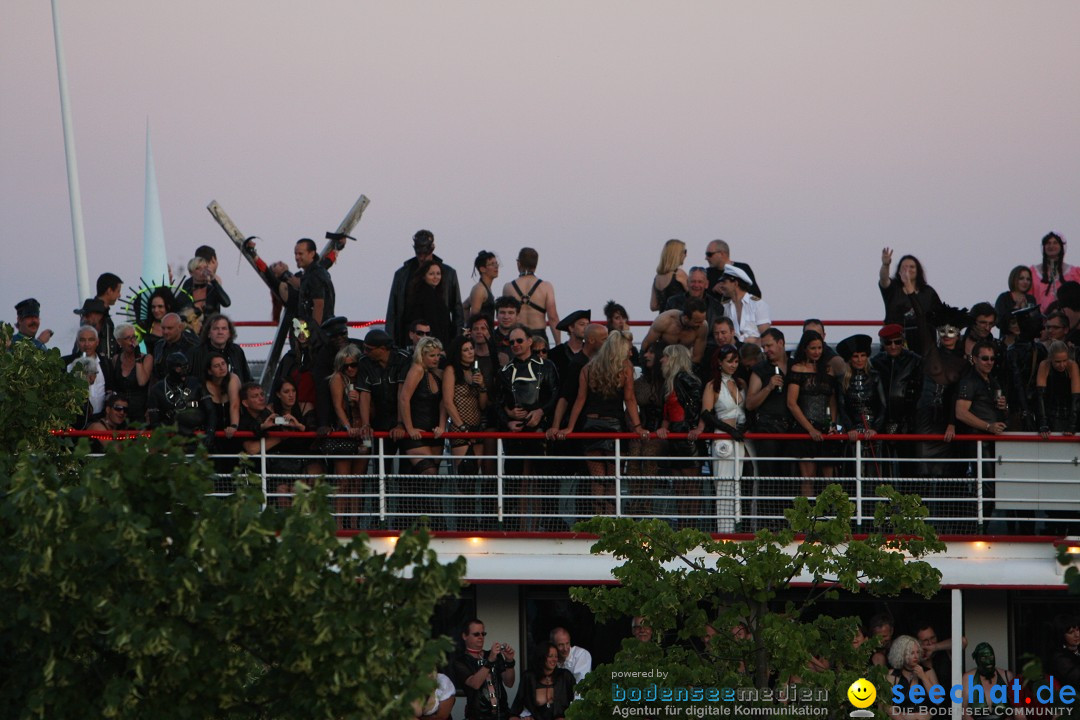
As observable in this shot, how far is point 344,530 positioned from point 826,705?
448cm

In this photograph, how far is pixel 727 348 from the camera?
1390cm

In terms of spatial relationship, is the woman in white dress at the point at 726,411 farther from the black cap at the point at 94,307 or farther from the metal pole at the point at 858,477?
the black cap at the point at 94,307

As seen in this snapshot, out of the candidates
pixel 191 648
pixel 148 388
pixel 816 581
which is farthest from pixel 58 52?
pixel 191 648

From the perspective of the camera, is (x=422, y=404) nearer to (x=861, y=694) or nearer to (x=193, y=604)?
(x=861, y=694)

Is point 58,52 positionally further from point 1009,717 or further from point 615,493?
point 1009,717

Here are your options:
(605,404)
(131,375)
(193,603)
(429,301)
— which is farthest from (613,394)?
(193,603)

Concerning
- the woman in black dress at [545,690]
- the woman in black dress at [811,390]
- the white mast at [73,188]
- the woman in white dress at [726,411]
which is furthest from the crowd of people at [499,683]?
the white mast at [73,188]

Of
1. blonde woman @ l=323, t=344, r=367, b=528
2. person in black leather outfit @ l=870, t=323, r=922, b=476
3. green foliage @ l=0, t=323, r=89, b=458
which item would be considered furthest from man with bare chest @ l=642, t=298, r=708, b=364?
green foliage @ l=0, t=323, r=89, b=458

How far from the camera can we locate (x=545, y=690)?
14.4 meters

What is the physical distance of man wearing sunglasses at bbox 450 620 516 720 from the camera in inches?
564

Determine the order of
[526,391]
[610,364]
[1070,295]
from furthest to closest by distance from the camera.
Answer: [1070,295] → [526,391] → [610,364]

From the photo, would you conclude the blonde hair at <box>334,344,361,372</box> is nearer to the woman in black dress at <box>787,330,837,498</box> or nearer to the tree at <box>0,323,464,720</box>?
the woman in black dress at <box>787,330,837,498</box>

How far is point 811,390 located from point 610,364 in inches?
65.8

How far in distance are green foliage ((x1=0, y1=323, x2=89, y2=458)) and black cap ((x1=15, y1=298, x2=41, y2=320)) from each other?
354 cm
